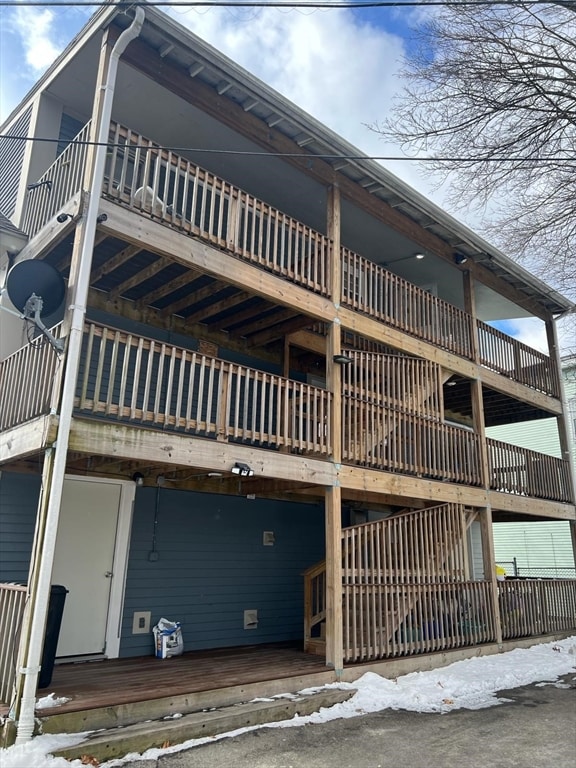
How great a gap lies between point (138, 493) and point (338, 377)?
3.29 metres

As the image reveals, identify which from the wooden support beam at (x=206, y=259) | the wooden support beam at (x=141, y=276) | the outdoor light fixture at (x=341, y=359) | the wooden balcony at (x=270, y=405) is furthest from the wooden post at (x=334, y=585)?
the wooden support beam at (x=141, y=276)

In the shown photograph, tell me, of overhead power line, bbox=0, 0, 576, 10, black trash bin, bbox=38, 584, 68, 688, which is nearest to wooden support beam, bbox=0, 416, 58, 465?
black trash bin, bbox=38, 584, 68, 688

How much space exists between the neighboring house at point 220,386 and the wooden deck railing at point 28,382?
0.14ft

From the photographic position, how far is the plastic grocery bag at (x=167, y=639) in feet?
25.5

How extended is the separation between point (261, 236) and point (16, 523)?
A: 15.5 ft

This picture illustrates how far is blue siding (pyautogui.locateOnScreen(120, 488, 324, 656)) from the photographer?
809cm

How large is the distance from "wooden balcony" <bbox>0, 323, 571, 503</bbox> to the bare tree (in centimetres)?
299

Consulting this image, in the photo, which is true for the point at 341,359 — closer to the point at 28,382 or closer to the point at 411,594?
the point at 411,594

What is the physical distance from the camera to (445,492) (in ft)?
31.2

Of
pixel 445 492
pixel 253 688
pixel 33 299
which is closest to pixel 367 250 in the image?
pixel 445 492

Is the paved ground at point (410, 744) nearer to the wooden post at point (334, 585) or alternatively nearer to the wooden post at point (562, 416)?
the wooden post at point (334, 585)

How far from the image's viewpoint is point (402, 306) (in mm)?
9789

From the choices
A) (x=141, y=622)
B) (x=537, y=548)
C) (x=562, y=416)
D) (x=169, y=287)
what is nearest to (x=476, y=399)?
(x=562, y=416)

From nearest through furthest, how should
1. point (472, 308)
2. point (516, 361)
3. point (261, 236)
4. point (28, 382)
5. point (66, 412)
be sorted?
point (66, 412) < point (28, 382) < point (261, 236) < point (472, 308) < point (516, 361)
